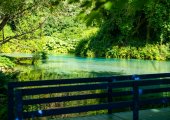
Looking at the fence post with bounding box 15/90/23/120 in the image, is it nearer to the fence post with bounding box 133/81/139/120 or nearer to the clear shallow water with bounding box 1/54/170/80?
the fence post with bounding box 133/81/139/120

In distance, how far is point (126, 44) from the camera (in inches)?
1576

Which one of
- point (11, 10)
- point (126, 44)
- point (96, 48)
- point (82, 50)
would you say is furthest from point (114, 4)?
point (82, 50)

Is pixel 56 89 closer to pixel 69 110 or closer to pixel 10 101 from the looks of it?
pixel 69 110

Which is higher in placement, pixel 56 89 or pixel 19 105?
pixel 56 89

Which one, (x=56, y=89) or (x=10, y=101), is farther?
(x=10, y=101)

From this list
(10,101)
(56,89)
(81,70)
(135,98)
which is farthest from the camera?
(81,70)

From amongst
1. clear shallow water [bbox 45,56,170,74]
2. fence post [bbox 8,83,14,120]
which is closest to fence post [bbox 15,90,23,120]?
fence post [bbox 8,83,14,120]

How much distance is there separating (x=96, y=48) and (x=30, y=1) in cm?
2437

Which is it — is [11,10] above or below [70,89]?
above

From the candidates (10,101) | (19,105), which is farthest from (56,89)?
(10,101)

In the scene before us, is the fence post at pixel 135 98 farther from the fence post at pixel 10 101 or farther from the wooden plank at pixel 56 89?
the fence post at pixel 10 101

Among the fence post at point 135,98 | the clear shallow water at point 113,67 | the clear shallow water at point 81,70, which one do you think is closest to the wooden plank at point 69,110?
the fence post at point 135,98

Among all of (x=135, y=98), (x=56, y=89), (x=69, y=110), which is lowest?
(x=69, y=110)

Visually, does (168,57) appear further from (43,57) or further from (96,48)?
(43,57)
